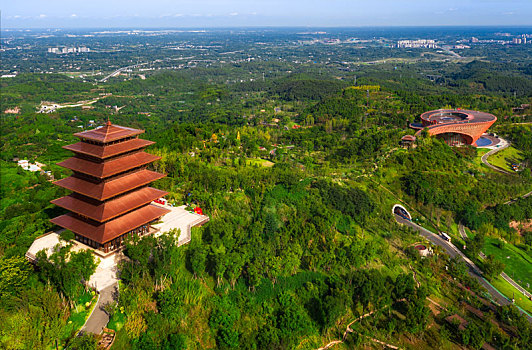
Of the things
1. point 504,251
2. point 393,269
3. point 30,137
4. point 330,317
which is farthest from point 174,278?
point 30,137

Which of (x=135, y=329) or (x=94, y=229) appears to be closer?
(x=135, y=329)

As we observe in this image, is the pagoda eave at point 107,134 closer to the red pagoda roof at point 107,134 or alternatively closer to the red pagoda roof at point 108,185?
the red pagoda roof at point 107,134

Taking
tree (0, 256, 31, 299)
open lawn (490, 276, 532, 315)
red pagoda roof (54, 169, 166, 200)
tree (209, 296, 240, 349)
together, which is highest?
red pagoda roof (54, 169, 166, 200)

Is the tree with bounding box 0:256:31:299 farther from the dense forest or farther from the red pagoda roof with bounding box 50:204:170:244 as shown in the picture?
the red pagoda roof with bounding box 50:204:170:244

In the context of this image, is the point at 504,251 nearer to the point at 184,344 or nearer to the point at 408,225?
the point at 408,225

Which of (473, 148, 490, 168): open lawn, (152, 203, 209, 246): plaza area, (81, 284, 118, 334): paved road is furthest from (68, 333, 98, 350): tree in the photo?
(473, 148, 490, 168): open lawn
